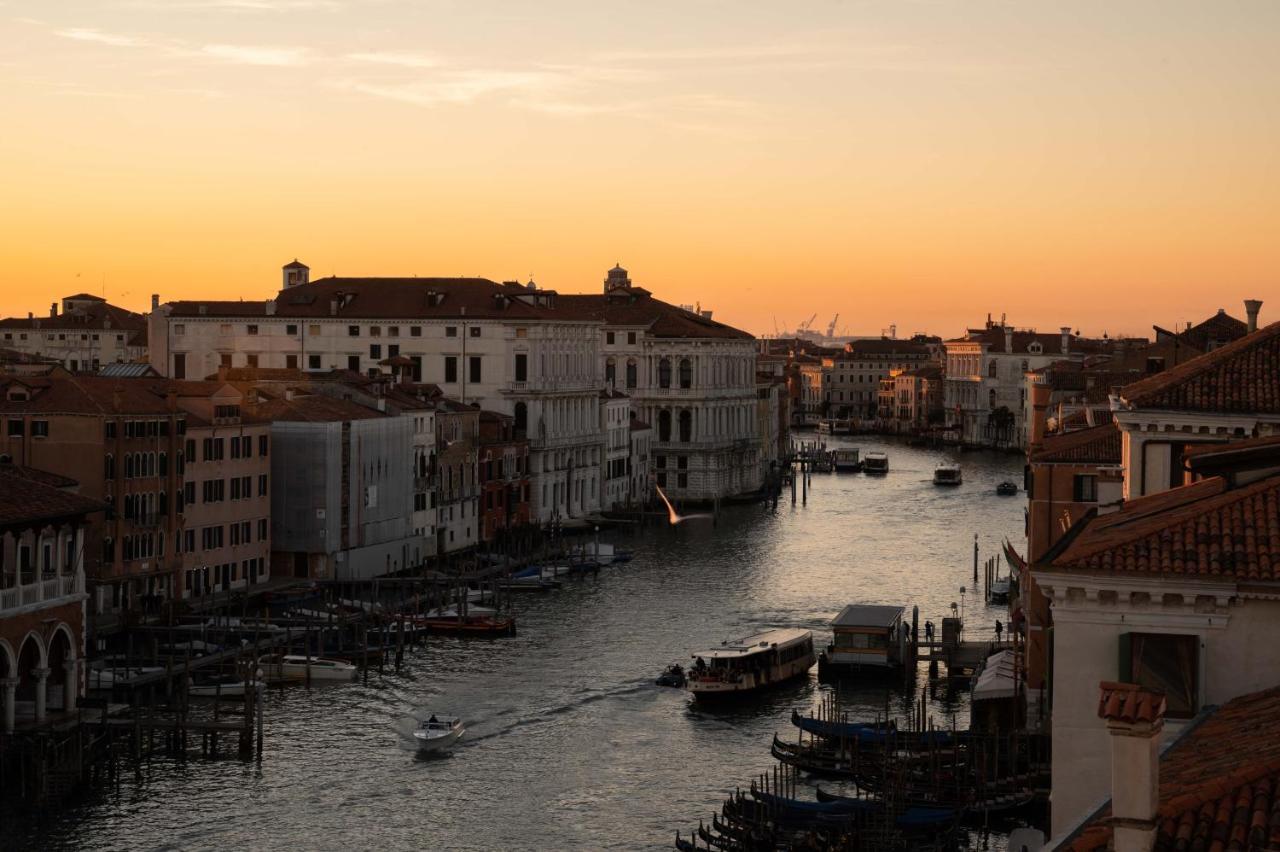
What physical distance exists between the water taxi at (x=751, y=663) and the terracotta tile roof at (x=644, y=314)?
126 ft

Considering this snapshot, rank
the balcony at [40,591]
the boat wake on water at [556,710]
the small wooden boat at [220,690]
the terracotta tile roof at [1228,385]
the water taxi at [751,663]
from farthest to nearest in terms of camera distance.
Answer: the water taxi at [751,663] < the small wooden boat at [220,690] < the boat wake on water at [556,710] < the balcony at [40,591] < the terracotta tile roof at [1228,385]

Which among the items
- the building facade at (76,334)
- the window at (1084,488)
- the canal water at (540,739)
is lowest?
the canal water at (540,739)

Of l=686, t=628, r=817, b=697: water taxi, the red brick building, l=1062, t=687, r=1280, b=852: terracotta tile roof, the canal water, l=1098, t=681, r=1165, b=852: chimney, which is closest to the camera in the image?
l=1098, t=681, r=1165, b=852: chimney

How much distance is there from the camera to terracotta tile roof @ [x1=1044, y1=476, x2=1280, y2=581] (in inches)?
368

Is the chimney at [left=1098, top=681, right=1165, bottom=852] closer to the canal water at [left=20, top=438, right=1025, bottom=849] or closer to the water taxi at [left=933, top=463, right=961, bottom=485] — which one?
the canal water at [left=20, top=438, right=1025, bottom=849]

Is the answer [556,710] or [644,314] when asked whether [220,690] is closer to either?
[556,710]

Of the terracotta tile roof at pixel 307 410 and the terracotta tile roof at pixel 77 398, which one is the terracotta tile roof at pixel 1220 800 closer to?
the terracotta tile roof at pixel 77 398

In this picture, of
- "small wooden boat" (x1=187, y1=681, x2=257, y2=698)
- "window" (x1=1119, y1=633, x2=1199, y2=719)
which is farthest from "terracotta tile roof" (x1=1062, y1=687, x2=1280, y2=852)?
"small wooden boat" (x1=187, y1=681, x2=257, y2=698)

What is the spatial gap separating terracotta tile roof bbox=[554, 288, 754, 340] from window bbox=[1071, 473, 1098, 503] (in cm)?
4457

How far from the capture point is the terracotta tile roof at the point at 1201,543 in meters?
9.34

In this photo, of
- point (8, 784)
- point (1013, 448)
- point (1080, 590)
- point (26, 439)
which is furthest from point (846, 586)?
point (1013, 448)

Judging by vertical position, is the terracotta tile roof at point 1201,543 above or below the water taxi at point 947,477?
above

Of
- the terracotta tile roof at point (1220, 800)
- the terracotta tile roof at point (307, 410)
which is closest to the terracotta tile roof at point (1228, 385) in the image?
the terracotta tile roof at point (1220, 800)

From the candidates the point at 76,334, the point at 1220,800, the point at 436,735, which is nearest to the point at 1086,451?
the point at 436,735
